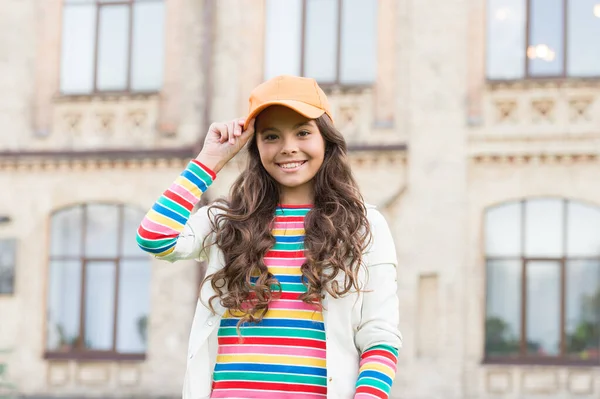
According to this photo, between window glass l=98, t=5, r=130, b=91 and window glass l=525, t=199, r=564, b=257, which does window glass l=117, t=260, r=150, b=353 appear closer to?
window glass l=98, t=5, r=130, b=91

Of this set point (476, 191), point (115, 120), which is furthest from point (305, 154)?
point (115, 120)

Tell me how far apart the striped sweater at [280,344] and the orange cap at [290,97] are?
35 centimetres

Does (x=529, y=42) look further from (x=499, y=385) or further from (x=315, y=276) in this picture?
(x=315, y=276)

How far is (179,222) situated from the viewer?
3.40m

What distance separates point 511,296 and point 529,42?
327cm

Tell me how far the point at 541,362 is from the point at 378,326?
11480mm

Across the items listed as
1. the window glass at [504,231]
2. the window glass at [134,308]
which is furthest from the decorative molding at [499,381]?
the window glass at [134,308]

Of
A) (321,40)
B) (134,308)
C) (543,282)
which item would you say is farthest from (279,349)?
(134,308)

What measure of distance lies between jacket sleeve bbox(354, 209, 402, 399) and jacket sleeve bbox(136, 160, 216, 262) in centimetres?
54

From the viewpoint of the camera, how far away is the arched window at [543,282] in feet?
46.8

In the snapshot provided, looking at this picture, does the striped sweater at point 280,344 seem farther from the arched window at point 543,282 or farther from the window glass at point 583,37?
the window glass at point 583,37

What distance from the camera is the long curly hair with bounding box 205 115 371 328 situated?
327cm

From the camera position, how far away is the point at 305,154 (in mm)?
3459

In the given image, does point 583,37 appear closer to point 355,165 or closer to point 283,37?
point 355,165
